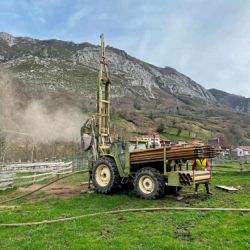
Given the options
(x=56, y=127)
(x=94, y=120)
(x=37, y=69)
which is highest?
(x=37, y=69)

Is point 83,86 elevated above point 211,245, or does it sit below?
above

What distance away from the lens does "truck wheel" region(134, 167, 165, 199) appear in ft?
39.6

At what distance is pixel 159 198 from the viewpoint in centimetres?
1232

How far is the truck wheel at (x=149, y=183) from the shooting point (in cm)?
1207

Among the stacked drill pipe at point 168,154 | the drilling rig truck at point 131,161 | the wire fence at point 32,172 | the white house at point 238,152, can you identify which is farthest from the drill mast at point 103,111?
the white house at point 238,152

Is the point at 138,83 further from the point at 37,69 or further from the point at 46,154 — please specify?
the point at 46,154

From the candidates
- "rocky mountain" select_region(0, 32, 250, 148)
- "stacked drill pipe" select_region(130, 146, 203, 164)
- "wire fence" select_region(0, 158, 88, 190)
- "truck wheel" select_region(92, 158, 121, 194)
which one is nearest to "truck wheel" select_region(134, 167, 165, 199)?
"stacked drill pipe" select_region(130, 146, 203, 164)

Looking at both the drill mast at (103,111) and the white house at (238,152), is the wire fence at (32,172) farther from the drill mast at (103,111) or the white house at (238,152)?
the white house at (238,152)

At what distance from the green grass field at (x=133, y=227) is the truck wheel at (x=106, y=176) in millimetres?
1174

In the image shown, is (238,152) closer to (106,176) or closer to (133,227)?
(106,176)

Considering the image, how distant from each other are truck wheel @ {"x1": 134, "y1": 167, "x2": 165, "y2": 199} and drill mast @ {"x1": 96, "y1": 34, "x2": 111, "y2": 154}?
3068 millimetres

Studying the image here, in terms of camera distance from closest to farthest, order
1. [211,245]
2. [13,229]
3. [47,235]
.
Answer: [211,245] → [47,235] → [13,229]

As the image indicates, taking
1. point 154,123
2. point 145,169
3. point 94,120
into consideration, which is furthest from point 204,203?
point 154,123

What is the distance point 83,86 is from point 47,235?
4698 inches
